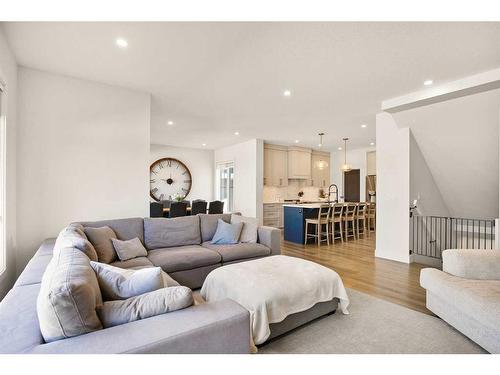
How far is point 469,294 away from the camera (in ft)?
6.39

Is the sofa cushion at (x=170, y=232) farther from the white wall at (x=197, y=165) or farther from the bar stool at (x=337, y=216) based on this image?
the white wall at (x=197, y=165)

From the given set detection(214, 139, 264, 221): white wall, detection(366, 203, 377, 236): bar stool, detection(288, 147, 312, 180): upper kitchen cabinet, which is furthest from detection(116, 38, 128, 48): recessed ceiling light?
detection(366, 203, 377, 236): bar stool

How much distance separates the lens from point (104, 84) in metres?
3.59

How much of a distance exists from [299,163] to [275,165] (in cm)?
95

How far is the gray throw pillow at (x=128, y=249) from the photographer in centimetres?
279

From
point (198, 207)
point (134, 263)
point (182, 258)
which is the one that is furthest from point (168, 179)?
point (134, 263)

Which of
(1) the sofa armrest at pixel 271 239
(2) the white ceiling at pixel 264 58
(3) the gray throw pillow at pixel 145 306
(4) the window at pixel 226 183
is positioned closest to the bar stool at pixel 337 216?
(2) the white ceiling at pixel 264 58

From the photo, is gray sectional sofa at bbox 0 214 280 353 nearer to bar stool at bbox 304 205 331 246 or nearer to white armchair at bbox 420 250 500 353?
white armchair at bbox 420 250 500 353

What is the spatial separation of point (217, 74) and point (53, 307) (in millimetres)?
2970

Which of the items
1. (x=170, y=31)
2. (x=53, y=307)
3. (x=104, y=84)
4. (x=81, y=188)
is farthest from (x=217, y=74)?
(x=53, y=307)

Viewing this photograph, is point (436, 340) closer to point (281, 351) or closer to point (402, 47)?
point (281, 351)

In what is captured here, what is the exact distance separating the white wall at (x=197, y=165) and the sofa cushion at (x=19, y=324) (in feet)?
23.9

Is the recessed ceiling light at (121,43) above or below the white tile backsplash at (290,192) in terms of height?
above

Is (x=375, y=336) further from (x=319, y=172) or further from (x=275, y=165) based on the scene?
(x=319, y=172)
